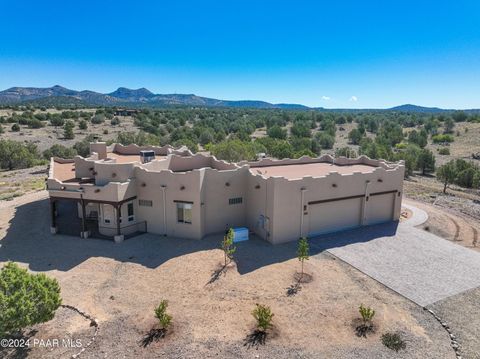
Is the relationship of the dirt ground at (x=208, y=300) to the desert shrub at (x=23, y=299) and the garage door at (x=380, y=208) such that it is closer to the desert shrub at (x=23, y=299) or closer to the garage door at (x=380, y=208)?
the desert shrub at (x=23, y=299)

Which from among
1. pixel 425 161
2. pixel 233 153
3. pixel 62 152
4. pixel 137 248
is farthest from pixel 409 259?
pixel 62 152

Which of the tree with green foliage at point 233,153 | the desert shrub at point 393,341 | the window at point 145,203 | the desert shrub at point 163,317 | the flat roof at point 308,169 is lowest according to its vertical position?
the desert shrub at point 393,341

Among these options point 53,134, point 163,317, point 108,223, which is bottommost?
point 163,317

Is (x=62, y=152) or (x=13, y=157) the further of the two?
(x=62, y=152)

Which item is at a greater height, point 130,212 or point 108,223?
point 130,212

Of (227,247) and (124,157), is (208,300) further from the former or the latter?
(124,157)

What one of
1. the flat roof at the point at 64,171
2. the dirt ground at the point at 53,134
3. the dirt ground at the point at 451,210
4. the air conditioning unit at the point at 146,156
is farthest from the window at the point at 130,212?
the dirt ground at the point at 53,134

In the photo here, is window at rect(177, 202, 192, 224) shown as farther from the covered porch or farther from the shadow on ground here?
the covered porch
